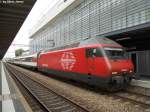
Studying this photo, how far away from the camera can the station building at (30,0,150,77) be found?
18453 mm

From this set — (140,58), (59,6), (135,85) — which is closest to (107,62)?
(135,85)

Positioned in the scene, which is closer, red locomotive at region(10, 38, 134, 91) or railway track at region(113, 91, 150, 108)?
railway track at region(113, 91, 150, 108)

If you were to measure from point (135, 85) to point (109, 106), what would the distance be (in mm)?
4377

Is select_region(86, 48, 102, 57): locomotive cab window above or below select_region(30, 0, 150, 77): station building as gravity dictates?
below

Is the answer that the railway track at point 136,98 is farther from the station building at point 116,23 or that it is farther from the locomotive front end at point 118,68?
the station building at point 116,23

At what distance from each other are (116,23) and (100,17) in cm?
360

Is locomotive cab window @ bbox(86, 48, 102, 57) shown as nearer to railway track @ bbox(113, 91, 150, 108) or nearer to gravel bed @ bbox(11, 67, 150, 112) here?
gravel bed @ bbox(11, 67, 150, 112)

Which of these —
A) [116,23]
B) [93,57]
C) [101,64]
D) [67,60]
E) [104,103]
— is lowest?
[104,103]

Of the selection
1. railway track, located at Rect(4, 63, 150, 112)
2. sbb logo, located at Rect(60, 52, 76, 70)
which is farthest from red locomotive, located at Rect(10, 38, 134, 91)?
railway track, located at Rect(4, 63, 150, 112)

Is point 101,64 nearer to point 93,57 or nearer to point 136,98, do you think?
point 93,57

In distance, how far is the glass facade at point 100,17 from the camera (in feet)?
62.1

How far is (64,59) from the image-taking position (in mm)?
19172

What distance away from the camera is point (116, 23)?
21672mm

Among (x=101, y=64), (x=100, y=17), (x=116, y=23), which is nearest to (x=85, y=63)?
(x=101, y=64)
